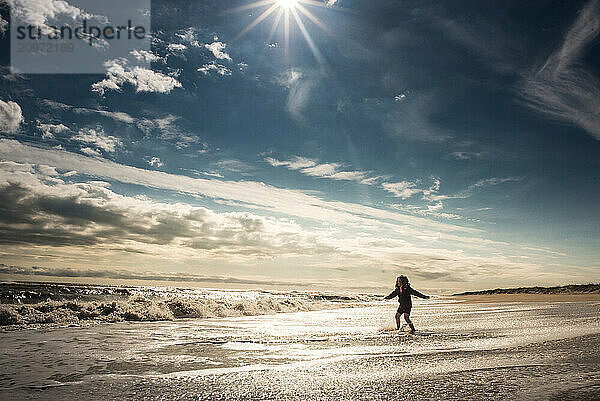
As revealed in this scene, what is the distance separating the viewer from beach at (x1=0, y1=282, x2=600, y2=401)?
5.54m

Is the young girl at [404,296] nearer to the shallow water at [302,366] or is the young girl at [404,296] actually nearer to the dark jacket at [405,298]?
the dark jacket at [405,298]

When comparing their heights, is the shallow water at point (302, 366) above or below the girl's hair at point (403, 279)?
below

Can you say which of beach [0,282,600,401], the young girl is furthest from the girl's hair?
beach [0,282,600,401]

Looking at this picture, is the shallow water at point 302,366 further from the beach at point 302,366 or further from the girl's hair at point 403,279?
the girl's hair at point 403,279

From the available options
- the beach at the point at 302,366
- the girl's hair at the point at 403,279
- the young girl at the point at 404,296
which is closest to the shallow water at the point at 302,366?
the beach at the point at 302,366

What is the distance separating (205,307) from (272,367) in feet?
51.8

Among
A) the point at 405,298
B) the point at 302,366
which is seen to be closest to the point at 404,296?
the point at 405,298

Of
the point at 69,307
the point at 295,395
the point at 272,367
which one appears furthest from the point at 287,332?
the point at 69,307

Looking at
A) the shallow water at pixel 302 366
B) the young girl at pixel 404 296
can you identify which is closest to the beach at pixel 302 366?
the shallow water at pixel 302 366

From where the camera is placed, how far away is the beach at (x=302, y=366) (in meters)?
5.54

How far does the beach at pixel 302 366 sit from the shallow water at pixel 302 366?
0.02m

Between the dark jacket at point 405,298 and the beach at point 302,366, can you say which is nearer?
the beach at point 302,366

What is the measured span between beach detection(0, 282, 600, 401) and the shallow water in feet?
0.07

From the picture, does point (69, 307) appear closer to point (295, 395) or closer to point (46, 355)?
point (46, 355)
